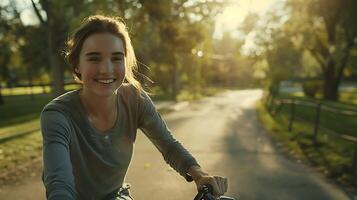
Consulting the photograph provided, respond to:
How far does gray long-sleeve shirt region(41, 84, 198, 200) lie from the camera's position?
6.82 feet

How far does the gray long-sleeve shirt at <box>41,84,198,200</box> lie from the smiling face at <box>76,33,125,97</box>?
0.12m

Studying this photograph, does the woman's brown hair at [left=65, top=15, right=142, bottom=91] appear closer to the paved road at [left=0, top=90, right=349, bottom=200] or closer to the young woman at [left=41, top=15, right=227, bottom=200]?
the young woman at [left=41, top=15, right=227, bottom=200]

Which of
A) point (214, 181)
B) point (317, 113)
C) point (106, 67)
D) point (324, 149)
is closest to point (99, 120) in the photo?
point (106, 67)

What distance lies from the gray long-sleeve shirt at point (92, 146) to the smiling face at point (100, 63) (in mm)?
121

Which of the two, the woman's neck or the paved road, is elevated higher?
the woman's neck

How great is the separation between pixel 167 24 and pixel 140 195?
17.8 metres

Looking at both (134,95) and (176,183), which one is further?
(176,183)

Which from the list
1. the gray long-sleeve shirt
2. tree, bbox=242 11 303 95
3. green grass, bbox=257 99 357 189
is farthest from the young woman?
tree, bbox=242 11 303 95

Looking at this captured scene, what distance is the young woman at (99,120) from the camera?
230 cm

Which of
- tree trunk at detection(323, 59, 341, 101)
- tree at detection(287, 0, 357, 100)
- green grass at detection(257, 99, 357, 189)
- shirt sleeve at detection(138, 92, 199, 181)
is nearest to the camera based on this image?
shirt sleeve at detection(138, 92, 199, 181)

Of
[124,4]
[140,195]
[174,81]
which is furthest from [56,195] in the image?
[174,81]

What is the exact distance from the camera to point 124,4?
16844mm

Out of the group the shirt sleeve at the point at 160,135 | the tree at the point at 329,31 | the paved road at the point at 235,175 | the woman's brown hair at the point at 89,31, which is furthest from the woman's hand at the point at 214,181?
the tree at the point at 329,31

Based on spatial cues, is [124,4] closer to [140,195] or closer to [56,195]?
[140,195]
